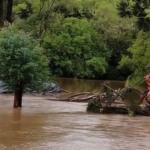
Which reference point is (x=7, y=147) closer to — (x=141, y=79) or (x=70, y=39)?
(x=141, y=79)

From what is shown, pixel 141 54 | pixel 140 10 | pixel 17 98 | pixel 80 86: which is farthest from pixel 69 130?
pixel 80 86

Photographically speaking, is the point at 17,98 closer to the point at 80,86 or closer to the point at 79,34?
the point at 80,86

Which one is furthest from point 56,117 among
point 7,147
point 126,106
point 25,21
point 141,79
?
point 25,21

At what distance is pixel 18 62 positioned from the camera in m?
22.0

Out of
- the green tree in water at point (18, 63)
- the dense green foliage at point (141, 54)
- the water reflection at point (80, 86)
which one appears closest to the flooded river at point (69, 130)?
the green tree in water at point (18, 63)

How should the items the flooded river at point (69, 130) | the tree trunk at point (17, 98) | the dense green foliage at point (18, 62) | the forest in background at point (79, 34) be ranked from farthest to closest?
the forest in background at point (79, 34) < the tree trunk at point (17, 98) < the dense green foliage at point (18, 62) < the flooded river at point (69, 130)

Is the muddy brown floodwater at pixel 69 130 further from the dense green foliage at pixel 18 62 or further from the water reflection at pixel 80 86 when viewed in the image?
the water reflection at pixel 80 86

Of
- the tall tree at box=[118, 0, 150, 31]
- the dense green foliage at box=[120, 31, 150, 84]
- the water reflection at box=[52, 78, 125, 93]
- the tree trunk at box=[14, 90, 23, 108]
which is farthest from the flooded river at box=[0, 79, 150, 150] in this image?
the dense green foliage at box=[120, 31, 150, 84]

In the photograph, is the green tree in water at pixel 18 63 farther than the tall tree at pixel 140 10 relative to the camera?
No

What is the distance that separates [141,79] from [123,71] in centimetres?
2723

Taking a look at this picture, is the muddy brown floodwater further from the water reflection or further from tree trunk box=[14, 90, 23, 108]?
the water reflection

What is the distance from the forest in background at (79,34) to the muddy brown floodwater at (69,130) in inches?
1454

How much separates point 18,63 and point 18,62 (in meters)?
0.05

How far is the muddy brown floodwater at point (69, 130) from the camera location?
13219 mm
